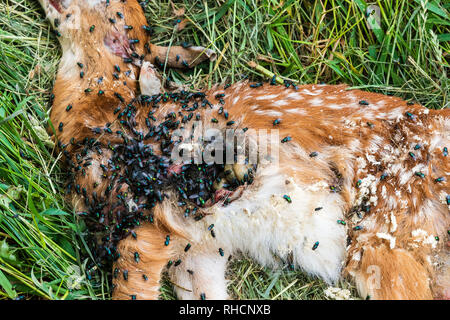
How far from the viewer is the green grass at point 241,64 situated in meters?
4.02

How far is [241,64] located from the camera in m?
4.65

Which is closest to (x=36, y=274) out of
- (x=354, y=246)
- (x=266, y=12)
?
(x=354, y=246)

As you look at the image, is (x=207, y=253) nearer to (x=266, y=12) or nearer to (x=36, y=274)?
(x=36, y=274)

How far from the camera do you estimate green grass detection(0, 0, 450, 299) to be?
4.02 m

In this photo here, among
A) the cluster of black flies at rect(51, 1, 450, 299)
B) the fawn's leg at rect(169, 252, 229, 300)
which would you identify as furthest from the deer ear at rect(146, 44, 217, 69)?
the fawn's leg at rect(169, 252, 229, 300)

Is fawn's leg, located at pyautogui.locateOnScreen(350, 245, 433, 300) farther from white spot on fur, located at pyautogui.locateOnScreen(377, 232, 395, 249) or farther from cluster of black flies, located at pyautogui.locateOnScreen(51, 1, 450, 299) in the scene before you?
cluster of black flies, located at pyautogui.locateOnScreen(51, 1, 450, 299)

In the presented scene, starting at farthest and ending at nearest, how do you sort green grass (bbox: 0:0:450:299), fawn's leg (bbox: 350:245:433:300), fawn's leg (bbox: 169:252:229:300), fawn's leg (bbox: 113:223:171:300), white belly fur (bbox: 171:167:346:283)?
green grass (bbox: 0:0:450:299) < fawn's leg (bbox: 169:252:229:300) < fawn's leg (bbox: 113:223:171:300) < white belly fur (bbox: 171:167:346:283) < fawn's leg (bbox: 350:245:433:300)

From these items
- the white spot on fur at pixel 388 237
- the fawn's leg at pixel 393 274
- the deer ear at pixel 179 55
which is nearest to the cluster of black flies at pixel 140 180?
the white spot on fur at pixel 388 237

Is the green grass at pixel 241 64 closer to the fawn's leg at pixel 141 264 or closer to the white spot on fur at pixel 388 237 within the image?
the fawn's leg at pixel 141 264

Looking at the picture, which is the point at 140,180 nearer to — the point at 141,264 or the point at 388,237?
the point at 141,264

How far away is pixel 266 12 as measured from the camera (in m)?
4.62

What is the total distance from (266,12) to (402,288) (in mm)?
3100

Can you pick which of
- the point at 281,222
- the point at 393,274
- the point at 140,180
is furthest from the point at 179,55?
the point at 393,274

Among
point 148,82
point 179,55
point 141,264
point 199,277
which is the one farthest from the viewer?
point 179,55
